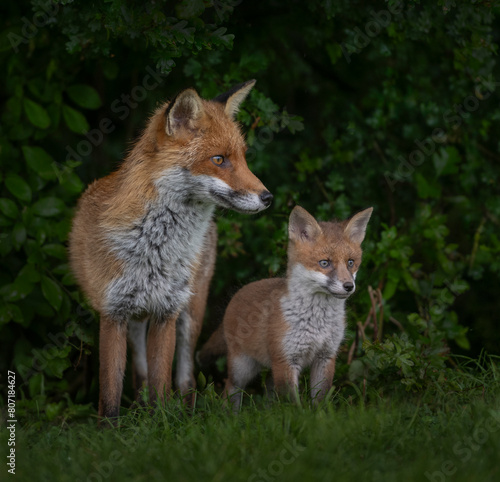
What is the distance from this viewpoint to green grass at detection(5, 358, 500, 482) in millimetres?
2908

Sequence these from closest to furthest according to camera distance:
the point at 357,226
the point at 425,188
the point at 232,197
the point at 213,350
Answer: the point at 232,197
the point at 357,226
the point at 213,350
the point at 425,188

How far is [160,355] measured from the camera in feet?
14.6

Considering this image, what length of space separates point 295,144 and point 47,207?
2.64m

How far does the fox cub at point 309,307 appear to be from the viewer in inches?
170

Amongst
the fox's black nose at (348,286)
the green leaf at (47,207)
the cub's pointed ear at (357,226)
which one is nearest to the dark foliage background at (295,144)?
the green leaf at (47,207)

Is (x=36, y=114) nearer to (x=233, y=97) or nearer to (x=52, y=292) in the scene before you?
(x=52, y=292)

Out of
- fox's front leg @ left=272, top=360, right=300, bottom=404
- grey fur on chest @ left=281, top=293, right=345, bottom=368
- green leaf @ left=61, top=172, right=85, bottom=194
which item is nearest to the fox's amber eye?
grey fur on chest @ left=281, top=293, right=345, bottom=368

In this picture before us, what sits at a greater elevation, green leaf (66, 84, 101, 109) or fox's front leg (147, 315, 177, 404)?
green leaf (66, 84, 101, 109)

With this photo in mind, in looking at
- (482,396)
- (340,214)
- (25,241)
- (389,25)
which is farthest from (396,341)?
(25,241)

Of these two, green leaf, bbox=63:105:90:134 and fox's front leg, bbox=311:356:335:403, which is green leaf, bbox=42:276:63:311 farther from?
fox's front leg, bbox=311:356:335:403

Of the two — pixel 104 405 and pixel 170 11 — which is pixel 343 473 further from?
pixel 170 11

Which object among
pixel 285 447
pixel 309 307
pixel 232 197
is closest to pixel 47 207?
pixel 232 197

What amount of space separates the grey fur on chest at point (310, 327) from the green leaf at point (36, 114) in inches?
98.8

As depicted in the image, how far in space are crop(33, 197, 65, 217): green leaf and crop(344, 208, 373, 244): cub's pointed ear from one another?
7.28ft
